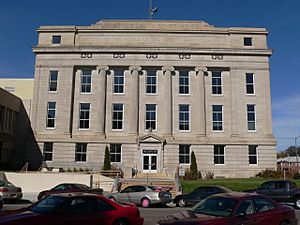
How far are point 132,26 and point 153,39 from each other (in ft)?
13.3

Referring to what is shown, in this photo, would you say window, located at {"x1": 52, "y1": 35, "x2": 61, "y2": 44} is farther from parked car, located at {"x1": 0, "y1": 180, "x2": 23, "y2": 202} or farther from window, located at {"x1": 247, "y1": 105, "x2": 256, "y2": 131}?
parked car, located at {"x1": 0, "y1": 180, "x2": 23, "y2": 202}

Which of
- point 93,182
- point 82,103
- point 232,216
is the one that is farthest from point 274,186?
point 82,103

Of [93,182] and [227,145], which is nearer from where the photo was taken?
[93,182]

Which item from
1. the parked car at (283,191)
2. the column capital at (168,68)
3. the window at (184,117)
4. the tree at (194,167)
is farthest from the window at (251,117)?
the parked car at (283,191)

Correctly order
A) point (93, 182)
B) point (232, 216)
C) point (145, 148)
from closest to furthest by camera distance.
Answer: point (232, 216) → point (93, 182) → point (145, 148)

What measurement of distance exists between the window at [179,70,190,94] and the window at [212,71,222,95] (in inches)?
129

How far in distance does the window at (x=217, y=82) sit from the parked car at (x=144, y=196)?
25164 millimetres

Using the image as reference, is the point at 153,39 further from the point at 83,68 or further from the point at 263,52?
the point at 263,52

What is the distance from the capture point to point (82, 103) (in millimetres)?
43406

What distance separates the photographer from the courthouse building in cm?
4159

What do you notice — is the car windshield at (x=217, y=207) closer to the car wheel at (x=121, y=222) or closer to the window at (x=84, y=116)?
the car wheel at (x=121, y=222)

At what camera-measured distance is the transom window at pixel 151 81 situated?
43969 millimetres

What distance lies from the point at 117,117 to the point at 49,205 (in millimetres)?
33944

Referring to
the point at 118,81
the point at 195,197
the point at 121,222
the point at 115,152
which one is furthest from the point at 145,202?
the point at 118,81
